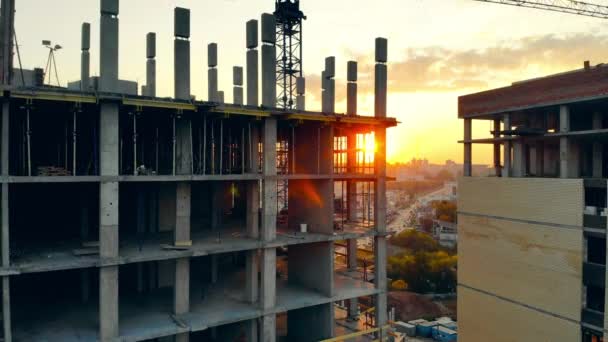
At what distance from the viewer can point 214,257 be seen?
29.5m

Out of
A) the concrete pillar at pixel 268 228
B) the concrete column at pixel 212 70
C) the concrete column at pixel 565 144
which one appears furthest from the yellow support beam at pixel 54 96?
the concrete column at pixel 565 144

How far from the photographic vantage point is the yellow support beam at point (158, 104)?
66.6 ft

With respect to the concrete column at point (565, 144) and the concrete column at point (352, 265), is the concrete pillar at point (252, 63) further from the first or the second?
the concrete column at point (565, 144)

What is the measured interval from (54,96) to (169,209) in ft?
42.8

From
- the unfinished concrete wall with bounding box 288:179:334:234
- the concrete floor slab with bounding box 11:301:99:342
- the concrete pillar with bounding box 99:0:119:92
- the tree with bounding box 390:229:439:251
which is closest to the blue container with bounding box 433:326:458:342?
the unfinished concrete wall with bounding box 288:179:334:234

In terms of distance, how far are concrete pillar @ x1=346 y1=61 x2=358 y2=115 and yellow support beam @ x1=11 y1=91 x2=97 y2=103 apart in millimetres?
18726

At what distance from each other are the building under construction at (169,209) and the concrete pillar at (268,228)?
0.08m

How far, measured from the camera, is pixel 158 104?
830 inches

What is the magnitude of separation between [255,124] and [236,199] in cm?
1377

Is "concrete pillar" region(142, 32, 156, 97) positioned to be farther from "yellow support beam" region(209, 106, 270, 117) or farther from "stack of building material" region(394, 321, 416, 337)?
"stack of building material" region(394, 321, 416, 337)

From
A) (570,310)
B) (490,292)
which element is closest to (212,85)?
(490,292)

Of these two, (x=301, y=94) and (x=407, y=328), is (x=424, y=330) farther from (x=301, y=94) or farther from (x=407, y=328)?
(x=301, y=94)

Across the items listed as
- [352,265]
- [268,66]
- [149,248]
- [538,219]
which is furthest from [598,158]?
[149,248]

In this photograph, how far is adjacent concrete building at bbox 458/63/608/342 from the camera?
2486 cm
